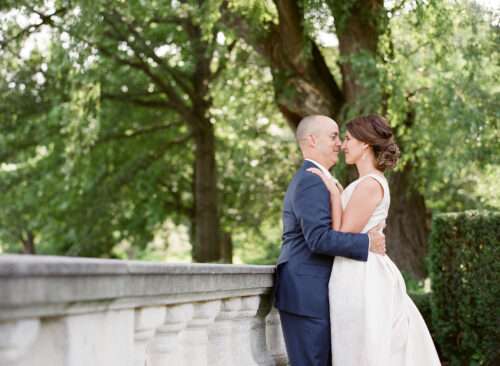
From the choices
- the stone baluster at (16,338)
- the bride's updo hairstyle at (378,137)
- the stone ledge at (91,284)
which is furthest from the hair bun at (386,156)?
the stone baluster at (16,338)

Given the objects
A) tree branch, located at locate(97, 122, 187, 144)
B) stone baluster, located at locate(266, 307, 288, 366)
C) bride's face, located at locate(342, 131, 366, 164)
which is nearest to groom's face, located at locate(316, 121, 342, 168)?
bride's face, located at locate(342, 131, 366, 164)

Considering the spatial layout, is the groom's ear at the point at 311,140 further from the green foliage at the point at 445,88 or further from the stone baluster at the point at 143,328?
the green foliage at the point at 445,88

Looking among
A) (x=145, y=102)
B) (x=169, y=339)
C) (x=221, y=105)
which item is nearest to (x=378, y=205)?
(x=169, y=339)

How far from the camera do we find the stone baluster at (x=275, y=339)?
463 cm

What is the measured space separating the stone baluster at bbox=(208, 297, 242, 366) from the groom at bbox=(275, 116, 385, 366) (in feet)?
1.61

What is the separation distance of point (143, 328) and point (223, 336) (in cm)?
104

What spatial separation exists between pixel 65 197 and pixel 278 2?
8.50 metres

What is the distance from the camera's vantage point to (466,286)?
25.1 ft

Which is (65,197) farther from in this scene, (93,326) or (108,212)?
(93,326)

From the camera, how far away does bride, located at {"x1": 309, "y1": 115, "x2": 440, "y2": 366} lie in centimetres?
431

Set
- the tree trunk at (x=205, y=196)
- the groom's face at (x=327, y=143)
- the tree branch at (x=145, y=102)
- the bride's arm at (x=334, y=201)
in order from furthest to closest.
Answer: the tree trunk at (x=205, y=196) < the tree branch at (x=145, y=102) < the groom's face at (x=327, y=143) < the bride's arm at (x=334, y=201)

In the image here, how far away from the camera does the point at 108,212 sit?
18781 millimetres

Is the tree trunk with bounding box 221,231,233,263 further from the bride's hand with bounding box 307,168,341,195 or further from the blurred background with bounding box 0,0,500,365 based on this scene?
the bride's hand with bounding box 307,168,341,195

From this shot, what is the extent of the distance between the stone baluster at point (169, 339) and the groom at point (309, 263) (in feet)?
3.99
